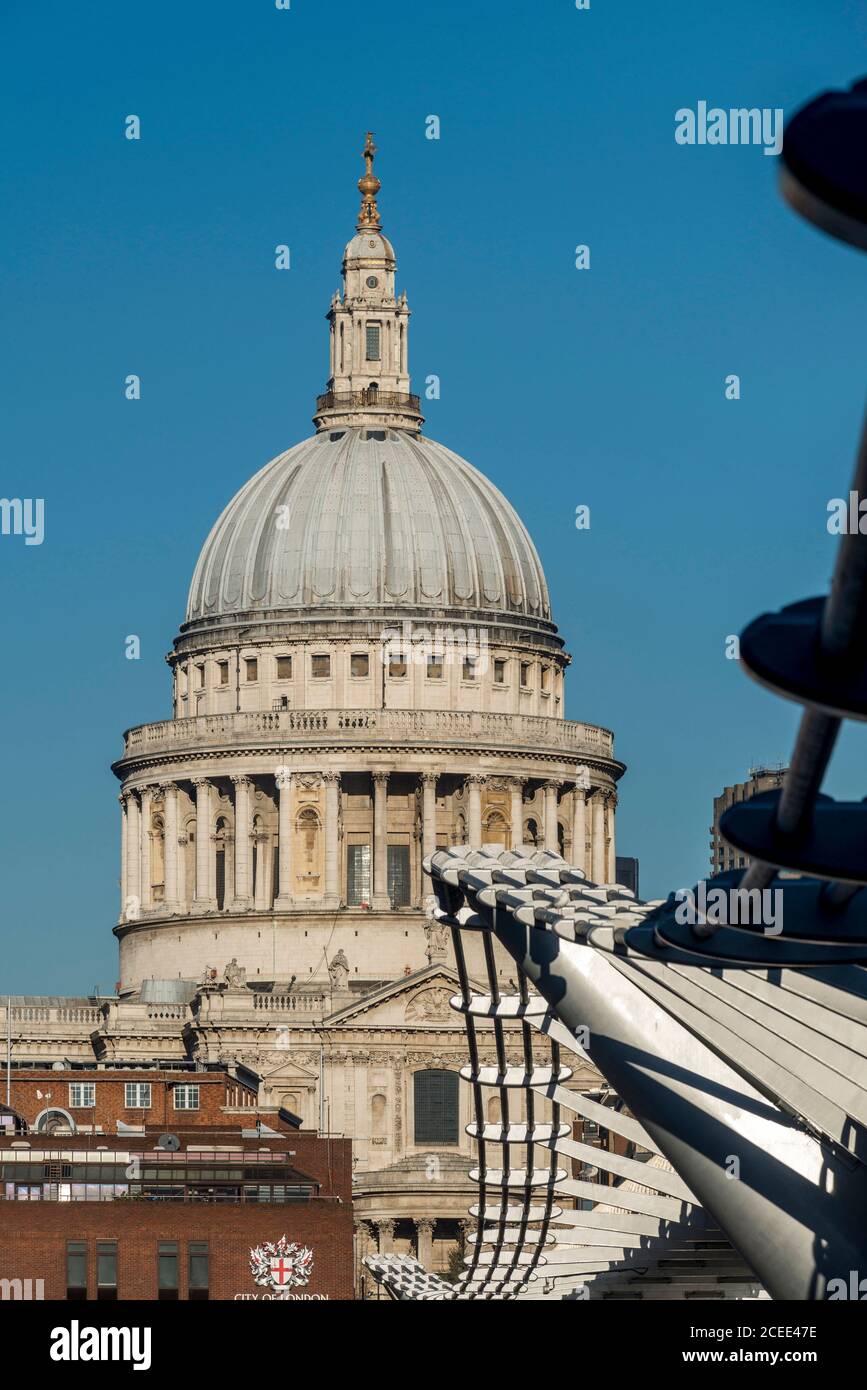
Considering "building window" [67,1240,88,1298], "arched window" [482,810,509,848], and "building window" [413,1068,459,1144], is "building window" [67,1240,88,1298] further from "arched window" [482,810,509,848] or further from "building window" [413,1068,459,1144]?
"arched window" [482,810,509,848]

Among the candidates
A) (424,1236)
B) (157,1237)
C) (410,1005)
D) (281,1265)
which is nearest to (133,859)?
(410,1005)

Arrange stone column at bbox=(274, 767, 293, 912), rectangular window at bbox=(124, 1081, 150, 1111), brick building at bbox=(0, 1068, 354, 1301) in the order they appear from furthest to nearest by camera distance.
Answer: stone column at bbox=(274, 767, 293, 912)
rectangular window at bbox=(124, 1081, 150, 1111)
brick building at bbox=(0, 1068, 354, 1301)

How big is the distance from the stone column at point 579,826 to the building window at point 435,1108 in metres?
22.2

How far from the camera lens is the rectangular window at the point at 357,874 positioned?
595 feet

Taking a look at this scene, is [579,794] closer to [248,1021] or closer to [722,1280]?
[248,1021]

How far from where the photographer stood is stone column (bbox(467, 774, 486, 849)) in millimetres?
180125

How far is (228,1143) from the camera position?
12481 centimetres

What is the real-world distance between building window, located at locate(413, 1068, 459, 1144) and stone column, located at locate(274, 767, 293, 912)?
1683 centimetres

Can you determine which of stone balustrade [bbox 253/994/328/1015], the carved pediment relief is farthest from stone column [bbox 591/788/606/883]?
stone balustrade [bbox 253/994/328/1015]

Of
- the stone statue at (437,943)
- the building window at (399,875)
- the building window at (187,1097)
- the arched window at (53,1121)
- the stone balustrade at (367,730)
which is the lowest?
the arched window at (53,1121)

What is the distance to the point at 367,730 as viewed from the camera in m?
181

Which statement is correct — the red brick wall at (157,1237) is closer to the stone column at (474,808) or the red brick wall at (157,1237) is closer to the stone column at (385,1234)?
the stone column at (385,1234)

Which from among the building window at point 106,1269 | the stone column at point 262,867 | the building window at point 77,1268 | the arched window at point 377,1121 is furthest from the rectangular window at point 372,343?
the building window at point 77,1268
